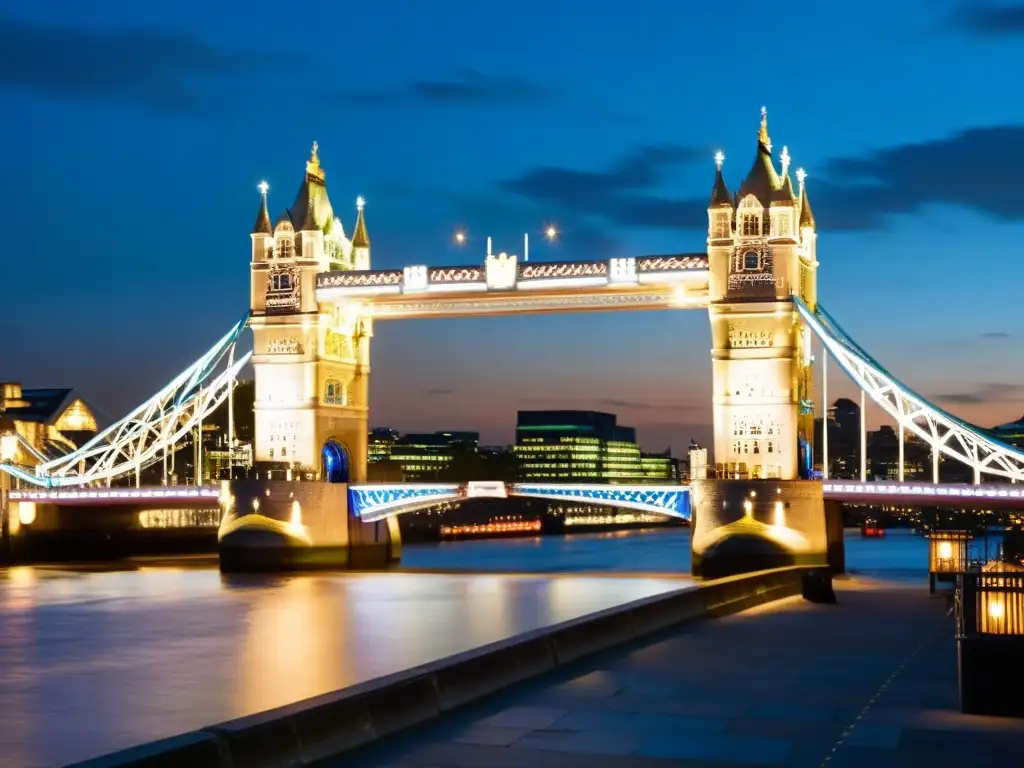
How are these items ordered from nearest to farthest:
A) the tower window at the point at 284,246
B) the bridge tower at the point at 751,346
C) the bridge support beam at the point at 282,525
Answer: the bridge tower at the point at 751,346
the bridge support beam at the point at 282,525
the tower window at the point at 284,246

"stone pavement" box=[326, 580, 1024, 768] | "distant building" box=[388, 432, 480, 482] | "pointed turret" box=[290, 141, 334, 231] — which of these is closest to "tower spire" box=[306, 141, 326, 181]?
"pointed turret" box=[290, 141, 334, 231]

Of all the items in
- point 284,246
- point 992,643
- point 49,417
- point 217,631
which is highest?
point 284,246

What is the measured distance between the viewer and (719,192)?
141 ft

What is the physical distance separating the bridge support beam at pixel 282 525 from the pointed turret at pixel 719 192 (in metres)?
14.6

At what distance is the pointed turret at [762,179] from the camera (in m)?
42.3

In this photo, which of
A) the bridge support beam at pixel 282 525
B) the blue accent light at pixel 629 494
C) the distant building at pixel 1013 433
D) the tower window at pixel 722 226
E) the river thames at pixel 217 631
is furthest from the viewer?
Result: the distant building at pixel 1013 433

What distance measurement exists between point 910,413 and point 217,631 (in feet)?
72.2

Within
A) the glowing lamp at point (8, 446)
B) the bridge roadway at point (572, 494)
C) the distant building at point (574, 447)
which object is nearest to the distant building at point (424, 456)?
the distant building at point (574, 447)

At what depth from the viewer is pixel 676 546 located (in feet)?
271

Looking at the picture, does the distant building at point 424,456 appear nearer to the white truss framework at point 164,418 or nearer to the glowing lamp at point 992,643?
the white truss framework at point 164,418

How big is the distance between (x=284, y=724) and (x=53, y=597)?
30813 mm

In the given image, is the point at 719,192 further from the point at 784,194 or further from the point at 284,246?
the point at 284,246

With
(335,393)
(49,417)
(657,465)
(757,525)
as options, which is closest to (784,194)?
(757,525)

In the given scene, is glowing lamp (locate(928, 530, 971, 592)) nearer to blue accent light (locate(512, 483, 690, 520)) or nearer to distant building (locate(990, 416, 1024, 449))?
blue accent light (locate(512, 483, 690, 520))
